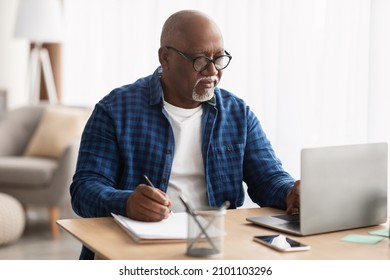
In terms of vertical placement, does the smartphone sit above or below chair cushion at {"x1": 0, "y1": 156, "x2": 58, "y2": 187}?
above

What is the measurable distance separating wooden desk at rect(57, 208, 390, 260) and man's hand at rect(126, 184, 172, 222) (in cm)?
6

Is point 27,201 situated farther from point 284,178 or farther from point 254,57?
point 284,178

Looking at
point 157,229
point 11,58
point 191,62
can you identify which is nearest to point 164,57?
point 191,62

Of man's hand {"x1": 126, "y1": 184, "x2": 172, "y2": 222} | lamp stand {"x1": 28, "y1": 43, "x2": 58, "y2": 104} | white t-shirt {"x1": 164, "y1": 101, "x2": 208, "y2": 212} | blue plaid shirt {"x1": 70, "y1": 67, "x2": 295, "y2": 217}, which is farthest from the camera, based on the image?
lamp stand {"x1": 28, "y1": 43, "x2": 58, "y2": 104}

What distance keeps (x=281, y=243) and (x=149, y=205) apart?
34 centimetres

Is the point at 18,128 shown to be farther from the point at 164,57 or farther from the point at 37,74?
the point at 164,57

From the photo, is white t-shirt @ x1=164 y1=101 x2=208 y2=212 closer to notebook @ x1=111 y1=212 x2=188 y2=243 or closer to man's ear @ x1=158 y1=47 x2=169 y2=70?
man's ear @ x1=158 y1=47 x2=169 y2=70

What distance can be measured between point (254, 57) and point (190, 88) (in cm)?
111

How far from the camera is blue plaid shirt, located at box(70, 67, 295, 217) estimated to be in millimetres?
2017

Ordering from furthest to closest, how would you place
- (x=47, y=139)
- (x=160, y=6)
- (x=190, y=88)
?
(x=47, y=139), (x=160, y=6), (x=190, y=88)

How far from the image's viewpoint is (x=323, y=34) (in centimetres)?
276

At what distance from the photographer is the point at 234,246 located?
1477 millimetres

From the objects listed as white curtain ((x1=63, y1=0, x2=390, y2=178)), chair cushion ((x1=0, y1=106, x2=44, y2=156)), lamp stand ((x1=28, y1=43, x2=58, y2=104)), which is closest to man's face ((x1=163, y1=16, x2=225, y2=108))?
white curtain ((x1=63, y1=0, x2=390, y2=178))
